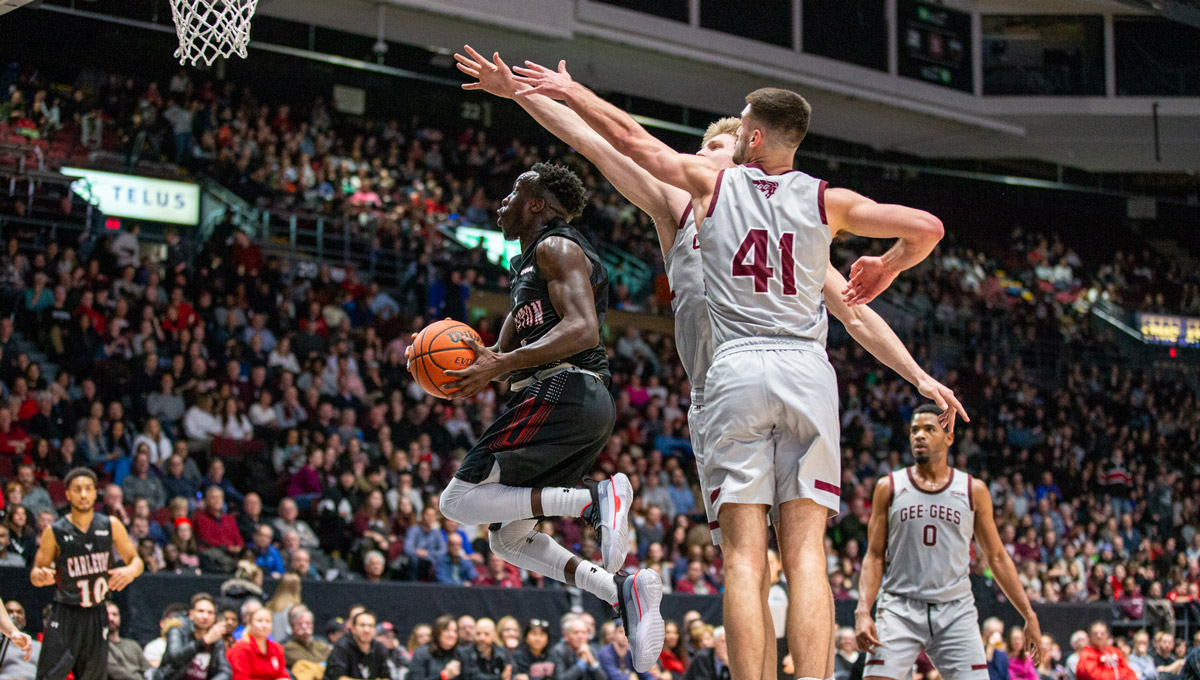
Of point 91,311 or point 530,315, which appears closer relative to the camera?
point 530,315

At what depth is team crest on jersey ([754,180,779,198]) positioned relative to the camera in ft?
15.3

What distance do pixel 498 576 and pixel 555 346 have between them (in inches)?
335

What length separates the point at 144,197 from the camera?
1873 centimetres

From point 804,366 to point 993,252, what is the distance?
87.8 feet

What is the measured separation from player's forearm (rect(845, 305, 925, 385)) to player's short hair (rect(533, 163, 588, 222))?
1.39 meters

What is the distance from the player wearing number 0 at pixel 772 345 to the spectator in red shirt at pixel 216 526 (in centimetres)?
869

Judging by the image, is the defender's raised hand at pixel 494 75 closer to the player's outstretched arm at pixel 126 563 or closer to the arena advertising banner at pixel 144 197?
the player's outstretched arm at pixel 126 563

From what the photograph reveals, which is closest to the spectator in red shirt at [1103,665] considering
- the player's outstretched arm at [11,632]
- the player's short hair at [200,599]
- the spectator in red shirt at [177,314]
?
the player's short hair at [200,599]

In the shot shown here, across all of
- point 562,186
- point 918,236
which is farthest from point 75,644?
point 918,236

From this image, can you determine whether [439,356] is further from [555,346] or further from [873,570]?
[873,570]

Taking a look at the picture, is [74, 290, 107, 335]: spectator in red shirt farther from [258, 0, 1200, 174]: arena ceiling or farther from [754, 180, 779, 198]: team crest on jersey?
[754, 180, 779, 198]: team crest on jersey

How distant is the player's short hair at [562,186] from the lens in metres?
5.73

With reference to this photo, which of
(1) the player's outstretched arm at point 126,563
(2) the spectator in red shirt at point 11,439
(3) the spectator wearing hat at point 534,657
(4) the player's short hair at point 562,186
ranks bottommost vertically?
(3) the spectator wearing hat at point 534,657

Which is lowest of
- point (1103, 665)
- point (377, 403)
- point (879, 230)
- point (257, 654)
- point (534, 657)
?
point (1103, 665)
